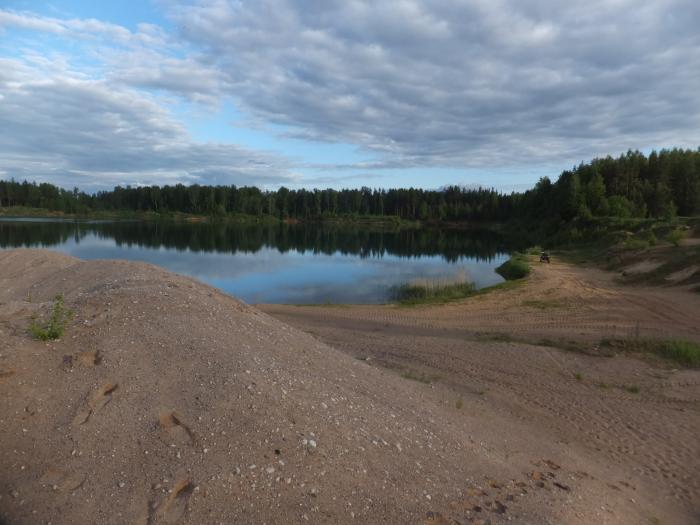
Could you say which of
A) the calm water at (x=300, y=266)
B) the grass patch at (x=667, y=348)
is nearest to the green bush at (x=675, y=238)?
the calm water at (x=300, y=266)

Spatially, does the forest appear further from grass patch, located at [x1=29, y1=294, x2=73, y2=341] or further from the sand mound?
grass patch, located at [x1=29, y1=294, x2=73, y2=341]

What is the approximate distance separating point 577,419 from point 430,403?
9.30 feet

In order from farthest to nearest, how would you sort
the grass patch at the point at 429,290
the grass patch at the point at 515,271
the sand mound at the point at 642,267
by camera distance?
the grass patch at the point at 515,271
the sand mound at the point at 642,267
the grass patch at the point at 429,290

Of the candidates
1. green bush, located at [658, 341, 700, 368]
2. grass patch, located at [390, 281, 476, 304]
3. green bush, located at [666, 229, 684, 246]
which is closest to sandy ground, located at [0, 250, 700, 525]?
green bush, located at [658, 341, 700, 368]

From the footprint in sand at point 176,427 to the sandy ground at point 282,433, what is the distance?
0.02 m

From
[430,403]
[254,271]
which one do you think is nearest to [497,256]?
[254,271]

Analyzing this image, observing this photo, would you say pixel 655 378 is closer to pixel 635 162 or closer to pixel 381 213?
pixel 635 162

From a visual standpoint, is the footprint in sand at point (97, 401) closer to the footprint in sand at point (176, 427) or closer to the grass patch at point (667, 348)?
the footprint in sand at point (176, 427)

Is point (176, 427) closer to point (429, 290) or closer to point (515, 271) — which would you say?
point (429, 290)

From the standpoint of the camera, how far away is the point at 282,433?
560 cm

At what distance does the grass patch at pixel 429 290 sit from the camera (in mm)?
26778

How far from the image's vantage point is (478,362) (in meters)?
11.9

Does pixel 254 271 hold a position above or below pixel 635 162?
below

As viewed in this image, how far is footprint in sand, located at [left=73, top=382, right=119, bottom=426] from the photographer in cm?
565
